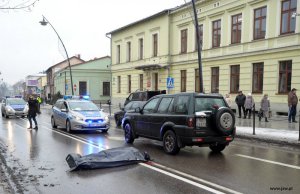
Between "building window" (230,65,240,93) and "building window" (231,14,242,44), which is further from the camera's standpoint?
"building window" (230,65,240,93)

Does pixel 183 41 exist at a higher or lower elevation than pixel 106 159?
higher

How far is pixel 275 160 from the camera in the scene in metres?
9.52

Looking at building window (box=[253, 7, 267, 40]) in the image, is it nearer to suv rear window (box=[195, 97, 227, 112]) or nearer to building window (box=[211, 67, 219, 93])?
building window (box=[211, 67, 219, 93])

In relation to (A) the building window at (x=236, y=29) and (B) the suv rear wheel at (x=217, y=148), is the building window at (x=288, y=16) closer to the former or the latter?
(A) the building window at (x=236, y=29)

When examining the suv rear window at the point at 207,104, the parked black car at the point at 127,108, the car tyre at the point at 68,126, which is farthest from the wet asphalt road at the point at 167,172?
the parked black car at the point at 127,108

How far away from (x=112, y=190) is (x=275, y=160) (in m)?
4.91

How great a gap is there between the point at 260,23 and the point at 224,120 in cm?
1747

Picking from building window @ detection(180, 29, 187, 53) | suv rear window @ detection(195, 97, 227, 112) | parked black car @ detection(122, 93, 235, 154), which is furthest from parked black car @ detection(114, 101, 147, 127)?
building window @ detection(180, 29, 187, 53)

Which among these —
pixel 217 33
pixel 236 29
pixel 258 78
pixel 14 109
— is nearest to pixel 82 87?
pixel 14 109

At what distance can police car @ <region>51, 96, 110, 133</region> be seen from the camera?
51.4 ft

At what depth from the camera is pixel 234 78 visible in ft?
91.1

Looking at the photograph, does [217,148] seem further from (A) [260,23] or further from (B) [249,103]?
(A) [260,23]

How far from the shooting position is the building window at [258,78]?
25.3 m

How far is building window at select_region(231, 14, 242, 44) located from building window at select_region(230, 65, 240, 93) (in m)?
1.94
